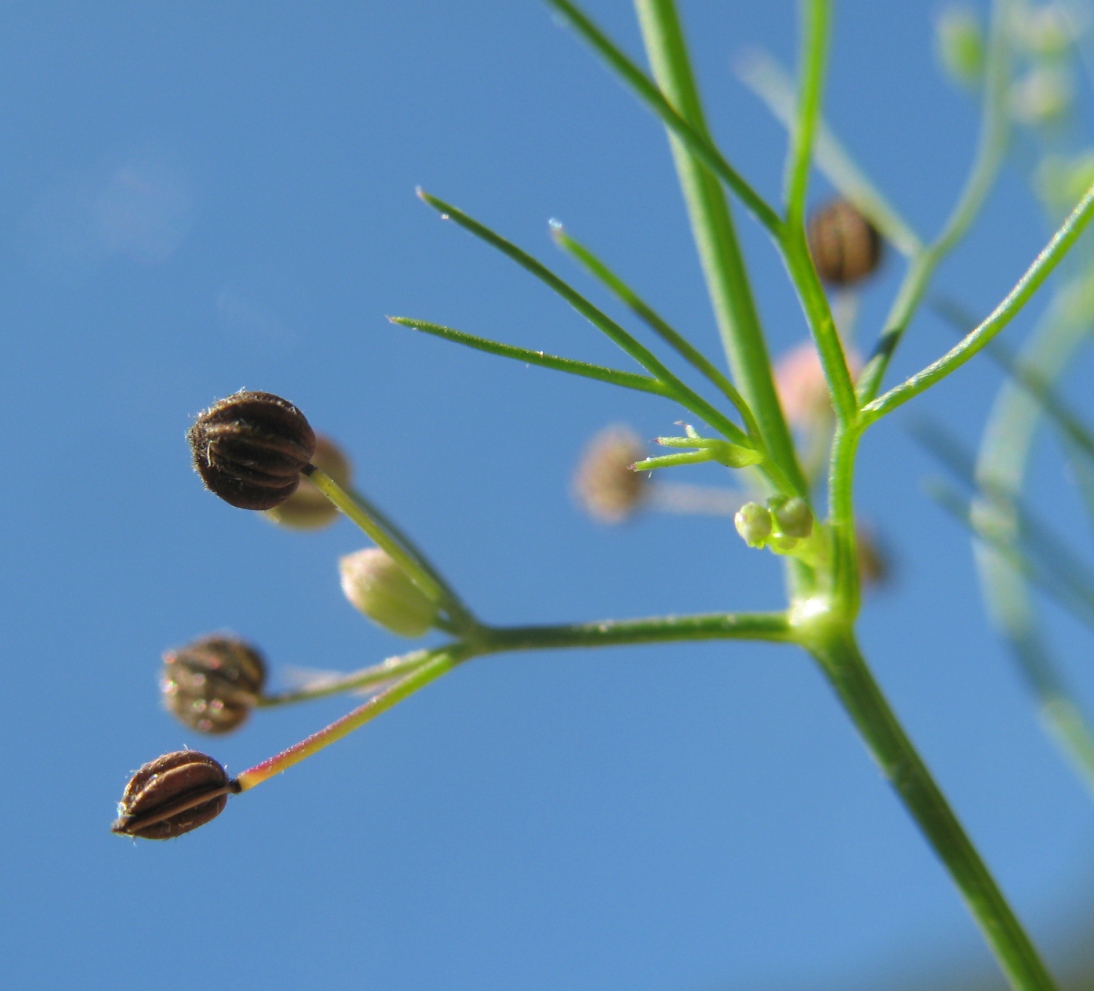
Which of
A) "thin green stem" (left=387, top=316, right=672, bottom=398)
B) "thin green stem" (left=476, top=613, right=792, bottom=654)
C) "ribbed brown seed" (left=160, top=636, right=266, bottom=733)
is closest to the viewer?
"thin green stem" (left=387, top=316, right=672, bottom=398)

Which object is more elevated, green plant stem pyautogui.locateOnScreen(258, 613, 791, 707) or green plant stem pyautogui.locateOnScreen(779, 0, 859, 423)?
green plant stem pyautogui.locateOnScreen(779, 0, 859, 423)

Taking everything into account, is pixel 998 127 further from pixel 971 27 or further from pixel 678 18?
pixel 971 27

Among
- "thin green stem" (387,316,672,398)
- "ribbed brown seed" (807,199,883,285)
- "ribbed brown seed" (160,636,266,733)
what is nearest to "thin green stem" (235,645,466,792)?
"ribbed brown seed" (160,636,266,733)

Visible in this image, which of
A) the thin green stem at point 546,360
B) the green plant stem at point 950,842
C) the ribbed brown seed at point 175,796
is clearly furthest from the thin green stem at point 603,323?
the ribbed brown seed at point 175,796

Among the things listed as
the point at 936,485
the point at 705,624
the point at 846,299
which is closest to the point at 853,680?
the point at 705,624

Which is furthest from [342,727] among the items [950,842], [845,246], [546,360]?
[845,246]

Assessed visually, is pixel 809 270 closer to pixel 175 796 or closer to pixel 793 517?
pixel 793 517

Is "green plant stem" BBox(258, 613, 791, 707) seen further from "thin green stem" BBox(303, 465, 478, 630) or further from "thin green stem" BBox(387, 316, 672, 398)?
"thin green stem" BBox(387, 316, 672, 398)
